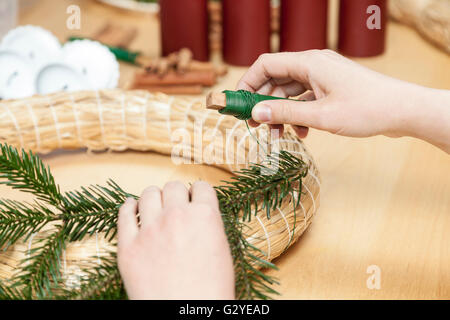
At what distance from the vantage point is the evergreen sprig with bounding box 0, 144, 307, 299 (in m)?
0.47

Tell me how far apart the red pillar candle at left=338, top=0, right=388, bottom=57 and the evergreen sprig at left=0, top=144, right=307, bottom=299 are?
1.81ft

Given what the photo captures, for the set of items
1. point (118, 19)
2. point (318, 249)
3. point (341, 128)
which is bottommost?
point (318, 249)

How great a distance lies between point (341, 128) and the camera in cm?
54

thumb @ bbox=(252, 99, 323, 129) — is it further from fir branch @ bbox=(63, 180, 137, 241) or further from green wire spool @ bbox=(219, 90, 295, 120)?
fir branch @ bbox=(63, 180, 137, 241)

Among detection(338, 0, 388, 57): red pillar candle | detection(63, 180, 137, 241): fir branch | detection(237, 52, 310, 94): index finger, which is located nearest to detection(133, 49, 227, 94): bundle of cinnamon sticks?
detection(338, 0, 388, 57): red pillar candle

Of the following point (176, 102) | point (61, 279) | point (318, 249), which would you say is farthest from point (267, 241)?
point (176, 102)

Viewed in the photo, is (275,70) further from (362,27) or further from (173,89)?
(362,27)

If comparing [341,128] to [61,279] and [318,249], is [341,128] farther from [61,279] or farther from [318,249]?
[61,279]

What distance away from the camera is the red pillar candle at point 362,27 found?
1.05 m

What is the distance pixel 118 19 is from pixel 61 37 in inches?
6.3

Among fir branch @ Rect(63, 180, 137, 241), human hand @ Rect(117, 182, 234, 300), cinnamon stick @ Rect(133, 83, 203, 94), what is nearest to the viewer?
human hand @ Rect(117, 182, 234, 300)

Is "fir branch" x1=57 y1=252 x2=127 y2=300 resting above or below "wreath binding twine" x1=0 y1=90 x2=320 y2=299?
below

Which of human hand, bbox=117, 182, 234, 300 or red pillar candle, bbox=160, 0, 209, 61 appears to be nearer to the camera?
human hand, bbox=117, 182, 234, 300

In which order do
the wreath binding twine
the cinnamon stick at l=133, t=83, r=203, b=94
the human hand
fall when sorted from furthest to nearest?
the cinnamon stick at l=133, t=83, r=203, b=94 < the wreath binding twine < the human hand
